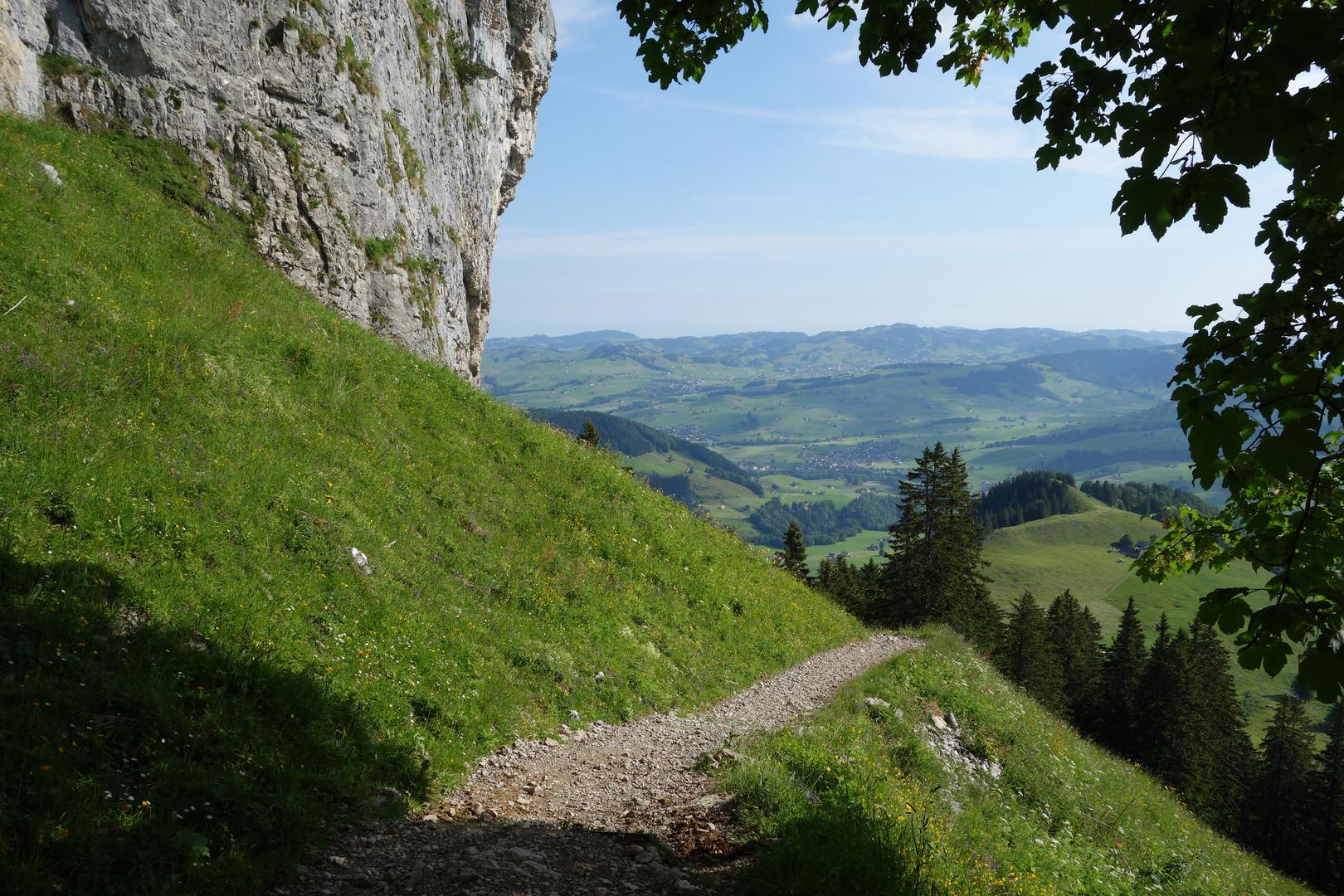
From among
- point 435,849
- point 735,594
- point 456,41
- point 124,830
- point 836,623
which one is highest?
point 456,41

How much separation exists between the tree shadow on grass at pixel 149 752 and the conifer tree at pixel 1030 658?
5799cm

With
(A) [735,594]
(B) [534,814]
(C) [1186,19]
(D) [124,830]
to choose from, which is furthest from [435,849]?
(A) [735,594]

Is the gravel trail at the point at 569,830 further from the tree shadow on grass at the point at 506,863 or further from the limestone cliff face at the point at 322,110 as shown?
the limestone cliff face at the point at 322,110

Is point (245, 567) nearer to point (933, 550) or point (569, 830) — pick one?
Answer: point (569, 830)

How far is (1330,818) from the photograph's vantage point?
48.5 m

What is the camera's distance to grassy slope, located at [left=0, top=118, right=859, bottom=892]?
21.0 feet

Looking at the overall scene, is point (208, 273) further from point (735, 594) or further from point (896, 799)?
point (896, 799)

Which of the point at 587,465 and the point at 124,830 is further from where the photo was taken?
the point at 587,465

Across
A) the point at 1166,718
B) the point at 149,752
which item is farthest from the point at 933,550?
the point at 149,752

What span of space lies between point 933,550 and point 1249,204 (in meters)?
45.7

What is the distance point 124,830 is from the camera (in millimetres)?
5695

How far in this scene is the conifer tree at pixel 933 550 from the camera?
45.9 meters

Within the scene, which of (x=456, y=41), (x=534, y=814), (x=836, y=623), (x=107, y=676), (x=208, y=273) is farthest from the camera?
(x=456, y=41)

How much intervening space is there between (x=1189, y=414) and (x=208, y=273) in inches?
779
